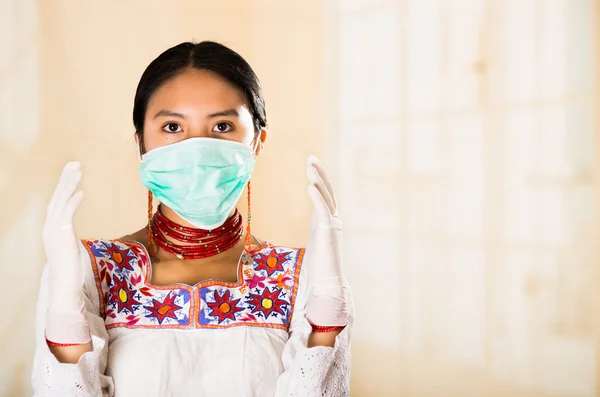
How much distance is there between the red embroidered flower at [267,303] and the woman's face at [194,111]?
1.11ft

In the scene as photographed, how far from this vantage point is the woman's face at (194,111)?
4.34 ft

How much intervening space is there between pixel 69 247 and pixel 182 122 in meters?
0.34

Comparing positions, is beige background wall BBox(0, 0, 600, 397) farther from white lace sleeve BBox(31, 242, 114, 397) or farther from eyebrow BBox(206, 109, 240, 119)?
eyebrow BBox(206, 109, 240, 119)

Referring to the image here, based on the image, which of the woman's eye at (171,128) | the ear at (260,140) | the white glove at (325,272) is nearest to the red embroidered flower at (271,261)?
the white glove at (325,272)

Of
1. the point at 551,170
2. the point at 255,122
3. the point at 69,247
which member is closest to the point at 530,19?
the point at 551,170

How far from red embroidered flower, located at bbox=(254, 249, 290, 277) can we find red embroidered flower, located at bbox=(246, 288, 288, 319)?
0.05 metres

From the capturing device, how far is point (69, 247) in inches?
47.2

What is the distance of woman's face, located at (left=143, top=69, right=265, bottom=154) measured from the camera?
1.32m

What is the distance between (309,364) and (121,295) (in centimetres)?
42

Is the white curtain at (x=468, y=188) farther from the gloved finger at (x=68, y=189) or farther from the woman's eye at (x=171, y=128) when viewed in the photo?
the gloved finger at (x=68, y=189)

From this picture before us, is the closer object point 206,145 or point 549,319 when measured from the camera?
point 206,145

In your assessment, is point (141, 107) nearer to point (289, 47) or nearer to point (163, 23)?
point (163, 23)

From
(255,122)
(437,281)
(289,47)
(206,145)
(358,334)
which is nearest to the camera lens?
(206,145)

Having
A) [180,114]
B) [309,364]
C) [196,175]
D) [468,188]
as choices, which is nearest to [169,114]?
[180,114]
